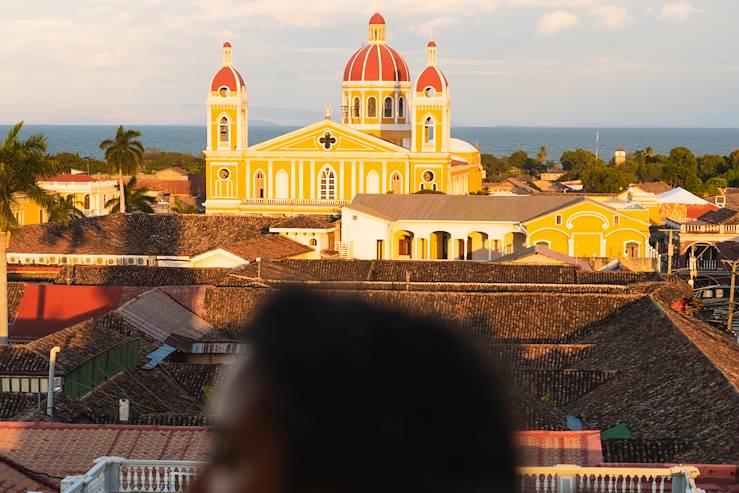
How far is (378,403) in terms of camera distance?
4.12 ft

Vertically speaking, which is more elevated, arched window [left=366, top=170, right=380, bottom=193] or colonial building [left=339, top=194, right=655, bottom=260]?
arched window [left=366, top=170, right=380, bottom=193]

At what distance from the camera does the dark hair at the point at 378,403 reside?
48.8 inches

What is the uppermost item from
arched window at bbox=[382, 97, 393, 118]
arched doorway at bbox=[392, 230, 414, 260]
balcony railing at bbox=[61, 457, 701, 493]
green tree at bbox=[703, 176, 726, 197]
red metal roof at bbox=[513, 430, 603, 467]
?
arched window at bbox=[382, 97, 393, 118]

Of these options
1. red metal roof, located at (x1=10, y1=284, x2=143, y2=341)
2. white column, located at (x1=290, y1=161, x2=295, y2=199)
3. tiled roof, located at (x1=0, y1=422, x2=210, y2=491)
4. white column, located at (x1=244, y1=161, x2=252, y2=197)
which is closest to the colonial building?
white column, located at (x1=290, y1=161, x2=295, y2=199)

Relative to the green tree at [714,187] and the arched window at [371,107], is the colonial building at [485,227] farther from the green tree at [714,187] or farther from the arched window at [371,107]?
the green tree at [714,187]

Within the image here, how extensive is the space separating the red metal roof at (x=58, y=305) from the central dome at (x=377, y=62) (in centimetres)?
3361

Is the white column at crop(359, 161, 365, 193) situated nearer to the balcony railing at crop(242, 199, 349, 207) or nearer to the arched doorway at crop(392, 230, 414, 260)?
the balcony railing at crop(242, 199, 349, 207)

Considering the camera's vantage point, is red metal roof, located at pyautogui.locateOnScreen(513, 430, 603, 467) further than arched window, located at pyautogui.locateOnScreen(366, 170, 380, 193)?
No

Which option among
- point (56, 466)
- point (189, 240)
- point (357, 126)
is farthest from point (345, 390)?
point (357, 126)

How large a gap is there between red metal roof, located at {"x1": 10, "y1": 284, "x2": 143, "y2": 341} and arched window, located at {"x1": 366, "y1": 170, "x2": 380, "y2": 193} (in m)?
27.0

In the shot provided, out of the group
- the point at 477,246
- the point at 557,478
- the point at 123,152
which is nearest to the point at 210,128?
the point at 123,152

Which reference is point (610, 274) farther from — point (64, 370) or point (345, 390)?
point (345, 390)

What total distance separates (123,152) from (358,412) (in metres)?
53.3

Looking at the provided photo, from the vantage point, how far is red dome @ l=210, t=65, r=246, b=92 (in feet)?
188
